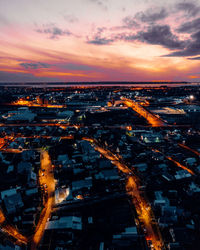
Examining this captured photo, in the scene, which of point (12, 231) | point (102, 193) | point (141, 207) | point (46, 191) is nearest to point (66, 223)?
point (12, 231)

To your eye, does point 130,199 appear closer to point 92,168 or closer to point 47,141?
point 92,168

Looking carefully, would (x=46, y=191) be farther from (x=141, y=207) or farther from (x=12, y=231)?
(x=141, y=207)

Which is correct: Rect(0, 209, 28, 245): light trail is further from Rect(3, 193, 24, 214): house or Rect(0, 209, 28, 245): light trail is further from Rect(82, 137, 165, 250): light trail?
Rect(82, 137, 165, 250): light trail

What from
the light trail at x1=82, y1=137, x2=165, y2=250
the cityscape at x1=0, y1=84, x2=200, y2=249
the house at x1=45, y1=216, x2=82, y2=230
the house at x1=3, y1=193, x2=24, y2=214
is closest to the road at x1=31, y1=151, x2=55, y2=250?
the cityscape at x1=0, y1=84, x2=200, y2=249

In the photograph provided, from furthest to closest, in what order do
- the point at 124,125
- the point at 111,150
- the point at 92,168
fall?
the point at 124,125 < the point at 111,150 < the point at 92,168

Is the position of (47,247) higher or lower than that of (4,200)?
lower

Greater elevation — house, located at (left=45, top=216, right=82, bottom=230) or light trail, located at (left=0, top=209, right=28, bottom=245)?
house, located at (left=45, top=216, right=82, bottom=230)

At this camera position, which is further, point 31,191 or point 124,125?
point 124,125

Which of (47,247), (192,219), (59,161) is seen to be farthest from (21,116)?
(192,219)

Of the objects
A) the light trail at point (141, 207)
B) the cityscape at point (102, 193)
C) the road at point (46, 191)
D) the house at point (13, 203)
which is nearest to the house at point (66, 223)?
the cityscape at point (102, 193)
